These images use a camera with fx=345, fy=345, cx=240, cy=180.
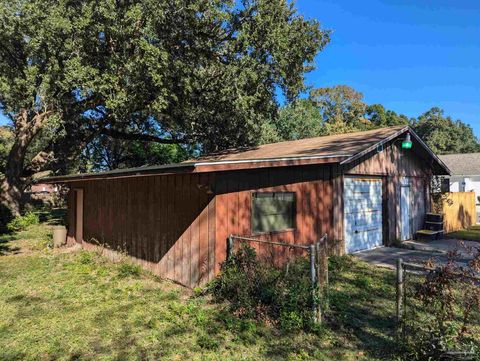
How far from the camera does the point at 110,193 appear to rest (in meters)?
11.2

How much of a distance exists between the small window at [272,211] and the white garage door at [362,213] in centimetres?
244

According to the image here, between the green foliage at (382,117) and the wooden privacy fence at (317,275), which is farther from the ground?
the green foliage at (382,117)

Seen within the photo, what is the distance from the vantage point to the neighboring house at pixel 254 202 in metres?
7.32

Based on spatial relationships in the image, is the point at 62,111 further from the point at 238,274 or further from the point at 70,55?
the point at 238,274

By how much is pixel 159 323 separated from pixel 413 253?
26.5ft

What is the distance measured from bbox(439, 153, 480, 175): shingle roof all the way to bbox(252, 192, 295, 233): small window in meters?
26.0

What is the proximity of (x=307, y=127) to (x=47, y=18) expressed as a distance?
18.8 meters

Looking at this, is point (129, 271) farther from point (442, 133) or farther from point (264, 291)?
point (442, 133)

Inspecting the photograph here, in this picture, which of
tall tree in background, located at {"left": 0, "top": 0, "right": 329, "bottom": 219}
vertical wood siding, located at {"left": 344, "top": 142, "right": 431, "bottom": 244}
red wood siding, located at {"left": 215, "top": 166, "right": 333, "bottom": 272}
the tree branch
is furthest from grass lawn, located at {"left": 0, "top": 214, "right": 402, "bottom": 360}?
the tree branch

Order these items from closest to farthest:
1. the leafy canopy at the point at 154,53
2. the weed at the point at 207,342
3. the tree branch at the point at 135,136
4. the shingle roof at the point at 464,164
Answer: the weed at the point at 207,342 < the leafy canopy at the point at 154,53 < the tree branch at the point at 135,136 < the shingle roof at the point at 464,164

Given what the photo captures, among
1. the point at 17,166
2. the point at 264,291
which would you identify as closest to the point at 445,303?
the point at 264,291

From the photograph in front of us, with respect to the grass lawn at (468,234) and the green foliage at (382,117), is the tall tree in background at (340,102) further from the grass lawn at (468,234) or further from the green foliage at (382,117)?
the grass lawn at (468,234)

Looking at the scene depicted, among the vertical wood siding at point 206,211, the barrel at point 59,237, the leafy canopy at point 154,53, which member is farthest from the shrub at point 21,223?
the vertical wood siding at point 206,211

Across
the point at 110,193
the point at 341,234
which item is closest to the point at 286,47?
the point at 341,234
